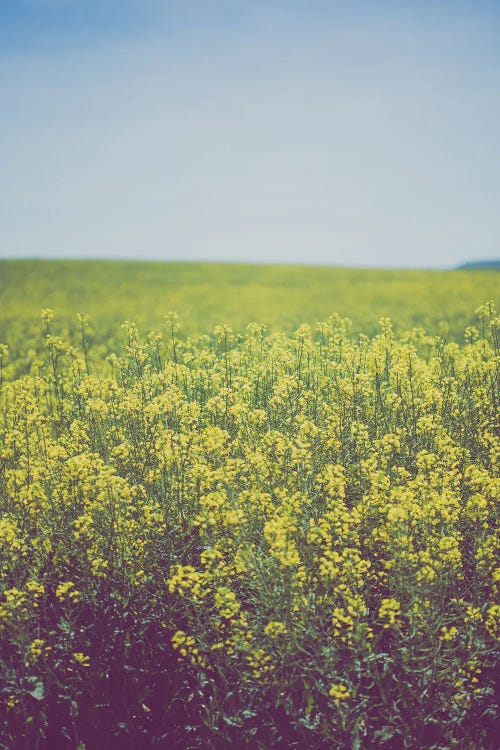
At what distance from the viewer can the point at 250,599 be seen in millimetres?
4777

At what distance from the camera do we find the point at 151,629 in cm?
518

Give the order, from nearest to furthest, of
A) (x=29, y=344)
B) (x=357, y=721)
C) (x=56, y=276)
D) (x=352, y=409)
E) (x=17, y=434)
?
1. (x=357, y=721)
2. (x=17, y=434)
3. (x=352, y=409)
4. (x=29, y=344)
5. (x=56, y=276)

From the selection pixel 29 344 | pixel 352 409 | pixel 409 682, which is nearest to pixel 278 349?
pixel 352 409

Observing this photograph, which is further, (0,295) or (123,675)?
(0,295)

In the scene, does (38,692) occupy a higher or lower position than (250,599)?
lower

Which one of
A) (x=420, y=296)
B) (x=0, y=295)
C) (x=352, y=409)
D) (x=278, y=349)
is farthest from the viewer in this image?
(x=0, y=295)

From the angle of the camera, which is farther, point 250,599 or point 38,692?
point 250,599

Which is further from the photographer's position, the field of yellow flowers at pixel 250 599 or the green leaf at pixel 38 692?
the green leaf at pixel 38 692

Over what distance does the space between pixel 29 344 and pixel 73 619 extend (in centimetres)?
1497

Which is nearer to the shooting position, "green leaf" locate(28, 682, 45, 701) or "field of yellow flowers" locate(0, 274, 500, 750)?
"field of yellow flowers" locate(0, 274, 500, 750)

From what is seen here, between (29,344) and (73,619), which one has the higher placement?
(29,344)

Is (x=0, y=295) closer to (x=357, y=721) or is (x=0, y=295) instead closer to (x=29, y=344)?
(x=29, y=344)

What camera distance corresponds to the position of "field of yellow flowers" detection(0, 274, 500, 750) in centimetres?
438

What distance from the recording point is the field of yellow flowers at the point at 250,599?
4.38m
